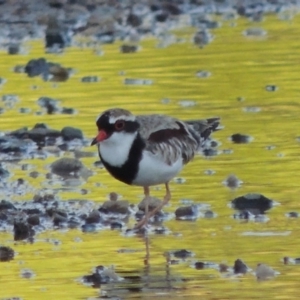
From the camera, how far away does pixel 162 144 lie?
988 centimetres

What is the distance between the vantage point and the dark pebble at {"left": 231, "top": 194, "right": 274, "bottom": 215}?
9.88 m

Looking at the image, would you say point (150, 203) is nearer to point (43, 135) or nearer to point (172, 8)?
point (43, 135)

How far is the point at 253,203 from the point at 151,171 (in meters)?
0.84

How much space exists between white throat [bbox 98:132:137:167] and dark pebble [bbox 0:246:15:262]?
111cm

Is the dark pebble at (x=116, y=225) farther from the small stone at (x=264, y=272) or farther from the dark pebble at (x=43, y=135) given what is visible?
the dark pebble at (x=43, y=135)

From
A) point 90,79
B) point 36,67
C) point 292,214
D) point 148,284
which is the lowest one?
point 148,284

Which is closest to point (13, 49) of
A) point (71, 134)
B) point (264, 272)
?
point (71, 134)

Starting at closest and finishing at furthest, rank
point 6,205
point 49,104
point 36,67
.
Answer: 1. point 6,205
2. point 49,104
3. point 36,67

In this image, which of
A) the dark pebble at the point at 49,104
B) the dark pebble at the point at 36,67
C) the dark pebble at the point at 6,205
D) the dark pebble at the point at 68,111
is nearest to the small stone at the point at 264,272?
the dark pebble at the point at 6,205

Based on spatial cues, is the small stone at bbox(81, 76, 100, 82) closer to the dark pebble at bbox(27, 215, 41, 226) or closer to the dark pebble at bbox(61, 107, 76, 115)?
the dark pebble at bbox(61, 107, 76, 115)

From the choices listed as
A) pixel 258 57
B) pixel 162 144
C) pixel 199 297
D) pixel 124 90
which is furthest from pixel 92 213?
pixel 258 57

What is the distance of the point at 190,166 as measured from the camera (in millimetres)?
11492

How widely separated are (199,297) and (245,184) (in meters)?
2.96

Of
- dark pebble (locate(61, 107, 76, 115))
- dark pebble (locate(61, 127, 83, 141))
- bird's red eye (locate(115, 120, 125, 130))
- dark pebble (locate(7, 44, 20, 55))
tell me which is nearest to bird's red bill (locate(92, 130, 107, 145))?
bird's red eye (locate(115, 120, 125, 130))
